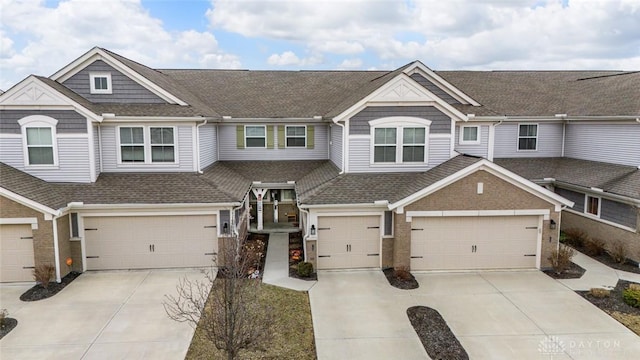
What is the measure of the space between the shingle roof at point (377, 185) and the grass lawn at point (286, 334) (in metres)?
3.59

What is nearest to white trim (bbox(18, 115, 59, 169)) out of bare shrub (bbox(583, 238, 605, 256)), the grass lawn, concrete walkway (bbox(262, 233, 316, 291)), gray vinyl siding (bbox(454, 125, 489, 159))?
concrete walkway (bbox(262, 233, 316, 291))

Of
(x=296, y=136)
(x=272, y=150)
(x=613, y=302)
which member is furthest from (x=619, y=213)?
(x=272, y=150)

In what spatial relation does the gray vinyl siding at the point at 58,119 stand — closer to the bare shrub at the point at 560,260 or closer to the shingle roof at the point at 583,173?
the bare shrub at the point at 560,260

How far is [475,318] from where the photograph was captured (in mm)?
11695

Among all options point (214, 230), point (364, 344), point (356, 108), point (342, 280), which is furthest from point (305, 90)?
point (364, 344)

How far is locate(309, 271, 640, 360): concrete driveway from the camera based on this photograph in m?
10.1

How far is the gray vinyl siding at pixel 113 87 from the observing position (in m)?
17.0

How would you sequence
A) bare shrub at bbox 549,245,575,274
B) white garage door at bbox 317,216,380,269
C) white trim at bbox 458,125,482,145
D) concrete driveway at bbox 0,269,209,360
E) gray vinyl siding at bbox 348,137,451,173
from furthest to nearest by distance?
1. white trim at bbox 458,125,482,145
2. gray vinyl siding at bbox 348,137,451,173
3. white garage door at bbox 317,216,380,269
4. bare shrub at bbox 549,245,575,274
5. concrete driveway at bbox 0,269,209,360

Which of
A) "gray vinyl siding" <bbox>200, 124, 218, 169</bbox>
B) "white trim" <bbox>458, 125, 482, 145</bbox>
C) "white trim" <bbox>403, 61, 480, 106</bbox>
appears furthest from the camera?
"white trim" <bbox>458, 125, 482, 145</bbox>

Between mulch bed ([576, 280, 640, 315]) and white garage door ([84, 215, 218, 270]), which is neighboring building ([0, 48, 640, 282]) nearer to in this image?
white garage door ([84, 215, 218, 270])

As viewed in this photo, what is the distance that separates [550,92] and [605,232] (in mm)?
9699

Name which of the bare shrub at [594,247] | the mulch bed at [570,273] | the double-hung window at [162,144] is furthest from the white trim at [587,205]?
the double-hung window at [162,144]

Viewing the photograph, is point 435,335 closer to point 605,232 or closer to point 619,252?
point 619,252

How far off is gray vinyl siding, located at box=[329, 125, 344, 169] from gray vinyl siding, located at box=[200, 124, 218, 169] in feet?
18.8
